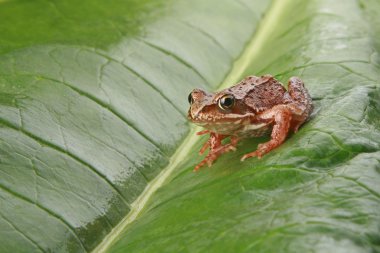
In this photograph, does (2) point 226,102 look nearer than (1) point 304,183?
No

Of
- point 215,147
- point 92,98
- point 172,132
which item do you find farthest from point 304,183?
point 92,98

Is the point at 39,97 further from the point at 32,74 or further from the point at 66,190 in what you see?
the point at 66,190

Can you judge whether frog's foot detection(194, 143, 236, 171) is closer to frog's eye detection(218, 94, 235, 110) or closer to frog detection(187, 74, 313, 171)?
frog detection(187, 74, 313, 171)

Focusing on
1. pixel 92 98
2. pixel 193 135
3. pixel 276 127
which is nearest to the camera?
pixel 276 127

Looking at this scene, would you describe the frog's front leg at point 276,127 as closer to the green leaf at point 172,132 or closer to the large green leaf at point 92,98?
the green leaf at point 172,132

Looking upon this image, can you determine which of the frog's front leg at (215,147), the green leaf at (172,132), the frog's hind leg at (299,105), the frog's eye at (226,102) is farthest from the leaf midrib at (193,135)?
the frog's hind leg at (299,105)

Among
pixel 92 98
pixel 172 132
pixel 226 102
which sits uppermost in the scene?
pixel 92 98

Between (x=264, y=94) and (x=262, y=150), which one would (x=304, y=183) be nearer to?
(x=262, y=150)
